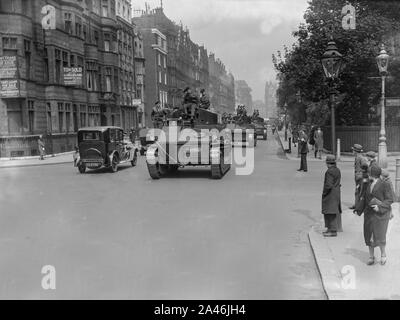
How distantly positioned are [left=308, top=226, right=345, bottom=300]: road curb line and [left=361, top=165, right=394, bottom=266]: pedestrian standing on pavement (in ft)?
1.97

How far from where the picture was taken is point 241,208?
10.7 m

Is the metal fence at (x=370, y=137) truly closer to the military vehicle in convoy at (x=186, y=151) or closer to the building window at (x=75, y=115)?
the military vehicle in convoy at (x=186, y=151)

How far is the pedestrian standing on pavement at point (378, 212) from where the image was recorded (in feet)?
20.4

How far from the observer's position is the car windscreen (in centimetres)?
1927

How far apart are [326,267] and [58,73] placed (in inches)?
1227

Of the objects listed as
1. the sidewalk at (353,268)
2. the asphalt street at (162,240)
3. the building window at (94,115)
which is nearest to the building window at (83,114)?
the building window at (94,115)

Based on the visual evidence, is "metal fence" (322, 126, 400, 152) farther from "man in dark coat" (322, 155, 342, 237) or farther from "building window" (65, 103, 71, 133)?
"building window" (65, 103, 71, 133)

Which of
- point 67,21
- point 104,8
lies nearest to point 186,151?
point 67,21

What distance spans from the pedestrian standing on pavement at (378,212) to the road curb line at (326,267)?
0.60m

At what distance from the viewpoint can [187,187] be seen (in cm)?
1451

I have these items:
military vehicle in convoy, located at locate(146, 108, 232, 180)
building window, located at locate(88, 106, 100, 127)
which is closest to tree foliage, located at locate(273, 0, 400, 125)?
military vehicle in convoy, located at locate(146, 108, 232, 180)

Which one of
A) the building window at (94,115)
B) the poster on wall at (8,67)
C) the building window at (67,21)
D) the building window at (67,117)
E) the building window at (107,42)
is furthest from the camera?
the building window at (107,42)

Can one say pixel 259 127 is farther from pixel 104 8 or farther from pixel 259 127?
pixel 104 8
